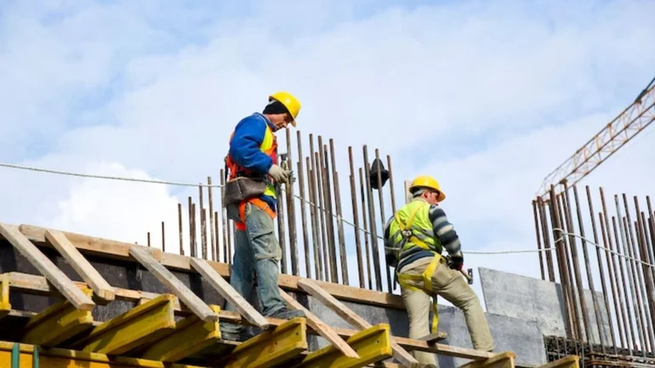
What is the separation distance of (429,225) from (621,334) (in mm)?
4620

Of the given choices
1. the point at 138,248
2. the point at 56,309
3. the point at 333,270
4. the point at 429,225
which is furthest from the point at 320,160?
the point at 56,309

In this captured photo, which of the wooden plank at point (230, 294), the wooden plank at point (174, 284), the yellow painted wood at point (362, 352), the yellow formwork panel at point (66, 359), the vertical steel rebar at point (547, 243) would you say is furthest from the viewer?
the vertical steel rebar at point (547, 243)

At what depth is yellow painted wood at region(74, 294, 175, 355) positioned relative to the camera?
7211 millimetres

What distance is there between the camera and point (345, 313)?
9.19m

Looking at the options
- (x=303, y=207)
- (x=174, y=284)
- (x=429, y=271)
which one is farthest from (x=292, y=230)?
(x=174, y=284)

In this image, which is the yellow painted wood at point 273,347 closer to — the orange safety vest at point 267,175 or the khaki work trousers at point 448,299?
the orange safety vest at point 267,175

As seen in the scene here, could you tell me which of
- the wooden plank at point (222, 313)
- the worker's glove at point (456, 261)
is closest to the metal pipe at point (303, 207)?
the worker's glove at point (456, 261)

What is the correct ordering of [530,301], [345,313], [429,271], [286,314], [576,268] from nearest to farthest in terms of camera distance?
[286,314], [345,313], [429,271], [530,301], [576,268]

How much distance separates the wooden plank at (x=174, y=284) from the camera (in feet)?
24.1

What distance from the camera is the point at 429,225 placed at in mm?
10250

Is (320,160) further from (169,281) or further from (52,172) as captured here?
(169,281)

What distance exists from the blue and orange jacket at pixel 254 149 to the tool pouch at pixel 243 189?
0.07 m

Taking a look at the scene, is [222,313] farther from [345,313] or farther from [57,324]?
[345,313]

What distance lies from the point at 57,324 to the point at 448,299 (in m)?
4.19
